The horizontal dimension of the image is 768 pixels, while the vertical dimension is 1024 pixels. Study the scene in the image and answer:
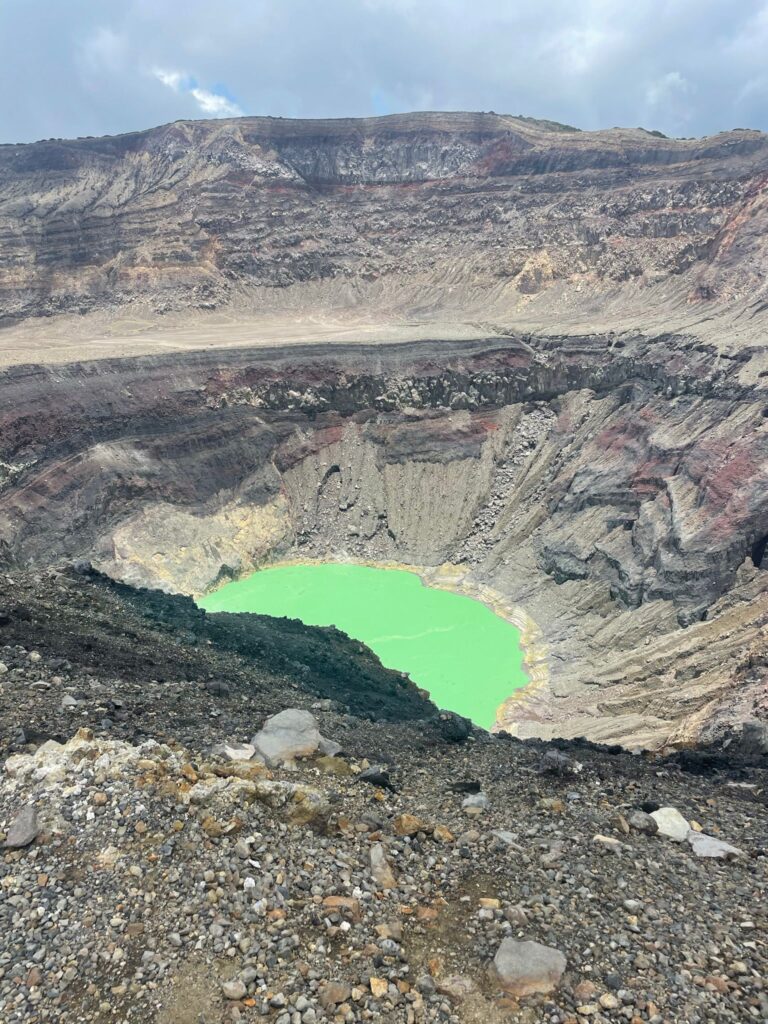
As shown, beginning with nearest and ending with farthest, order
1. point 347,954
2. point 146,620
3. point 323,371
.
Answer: point 347,954 → point 146,620 → point 323,371

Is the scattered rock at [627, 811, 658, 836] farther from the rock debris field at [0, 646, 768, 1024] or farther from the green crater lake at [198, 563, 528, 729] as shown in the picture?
the green crater lake at [198, 563, 528, 729]

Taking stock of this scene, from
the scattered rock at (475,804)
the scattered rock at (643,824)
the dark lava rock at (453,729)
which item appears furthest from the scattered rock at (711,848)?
the dark lava rock at (453,729)

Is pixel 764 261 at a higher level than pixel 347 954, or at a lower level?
higher

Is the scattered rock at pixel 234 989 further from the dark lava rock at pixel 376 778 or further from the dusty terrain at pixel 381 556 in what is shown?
the dark lava rock at pixel 376 778

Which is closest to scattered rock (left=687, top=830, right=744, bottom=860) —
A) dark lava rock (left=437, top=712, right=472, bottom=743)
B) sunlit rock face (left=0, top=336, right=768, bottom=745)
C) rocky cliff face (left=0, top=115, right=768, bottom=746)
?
dark lava rock (left=437, top=712, right=472, bottom=743)

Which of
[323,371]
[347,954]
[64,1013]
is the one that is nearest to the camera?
[64,1013]

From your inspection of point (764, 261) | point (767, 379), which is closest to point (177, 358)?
point (767, 379)

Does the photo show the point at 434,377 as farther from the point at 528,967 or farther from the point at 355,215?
the point at 528,967

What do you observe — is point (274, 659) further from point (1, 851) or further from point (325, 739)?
point (1, 851)
